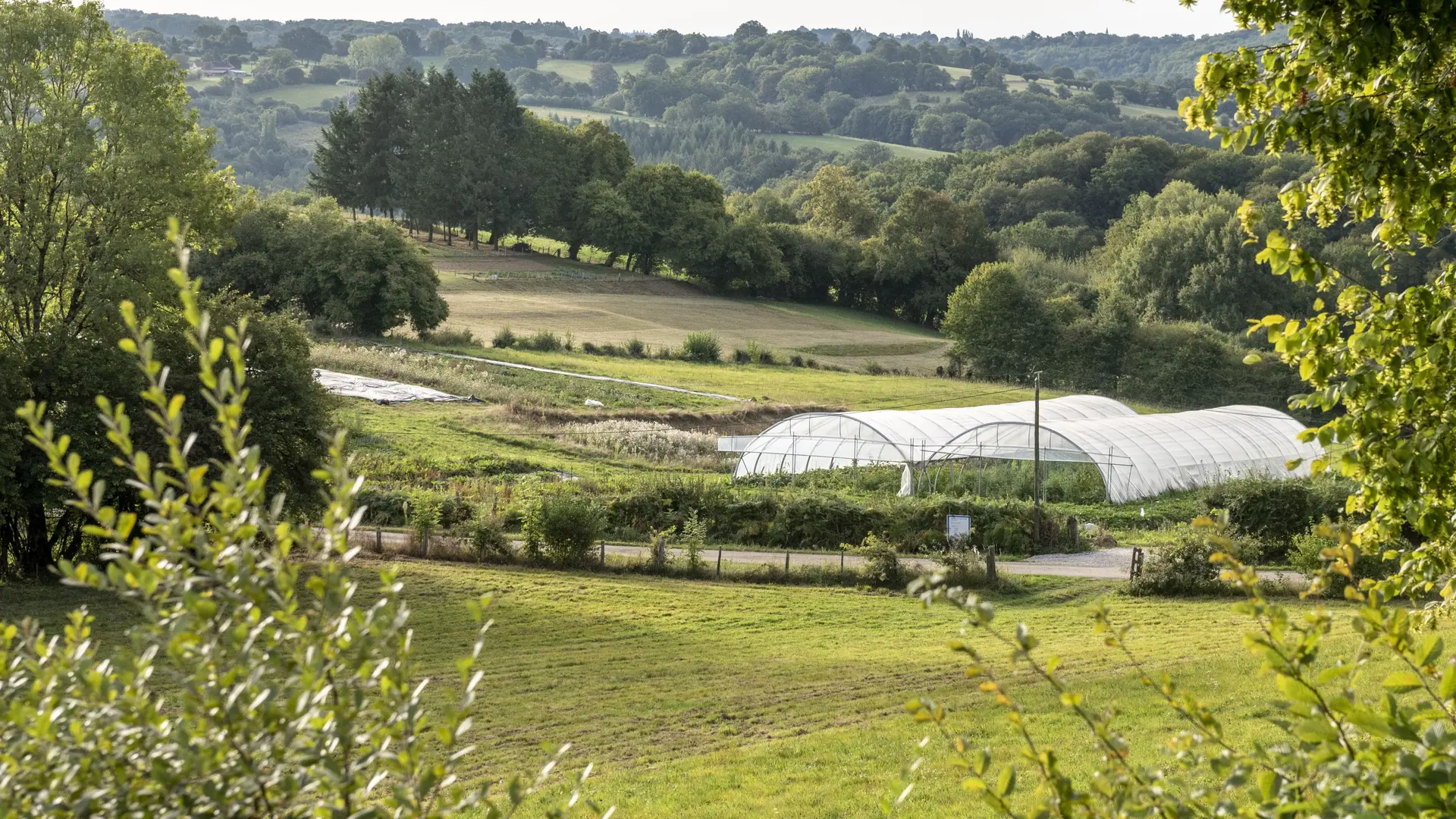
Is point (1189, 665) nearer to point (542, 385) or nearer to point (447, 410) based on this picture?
point (447, 410)

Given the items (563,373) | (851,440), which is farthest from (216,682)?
(563,373)

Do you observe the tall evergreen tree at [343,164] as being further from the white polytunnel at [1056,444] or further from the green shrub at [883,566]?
the green shrub at [883,566]

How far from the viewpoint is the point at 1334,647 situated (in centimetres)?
1695

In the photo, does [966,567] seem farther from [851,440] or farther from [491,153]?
[491,153]

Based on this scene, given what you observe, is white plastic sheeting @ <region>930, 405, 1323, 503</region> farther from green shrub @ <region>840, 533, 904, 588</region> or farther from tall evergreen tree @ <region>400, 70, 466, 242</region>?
tall evergreen tree @ <region>400, 70, 466, 242</region>

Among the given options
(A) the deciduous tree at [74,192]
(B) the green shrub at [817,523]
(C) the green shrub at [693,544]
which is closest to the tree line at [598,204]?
(B) the green shrub at [817,523]

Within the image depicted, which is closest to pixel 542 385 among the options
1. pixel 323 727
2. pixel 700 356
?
pixel 700 356

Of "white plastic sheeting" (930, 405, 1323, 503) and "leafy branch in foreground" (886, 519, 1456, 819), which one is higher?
"leafy branch in foreground" (886, 519, 1456, 819)

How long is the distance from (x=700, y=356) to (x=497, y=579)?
44.6 m

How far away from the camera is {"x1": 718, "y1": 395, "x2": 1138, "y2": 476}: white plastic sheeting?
3791 centimetres

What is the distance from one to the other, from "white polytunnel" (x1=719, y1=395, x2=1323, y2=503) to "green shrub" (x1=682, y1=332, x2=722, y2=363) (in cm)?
2862

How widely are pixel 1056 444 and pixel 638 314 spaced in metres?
48.8

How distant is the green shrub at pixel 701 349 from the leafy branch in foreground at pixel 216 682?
65.9 m

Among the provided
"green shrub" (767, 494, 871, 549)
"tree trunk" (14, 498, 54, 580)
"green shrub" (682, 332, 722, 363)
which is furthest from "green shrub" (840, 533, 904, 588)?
"green shrub" (682, 332, 722, 363)
